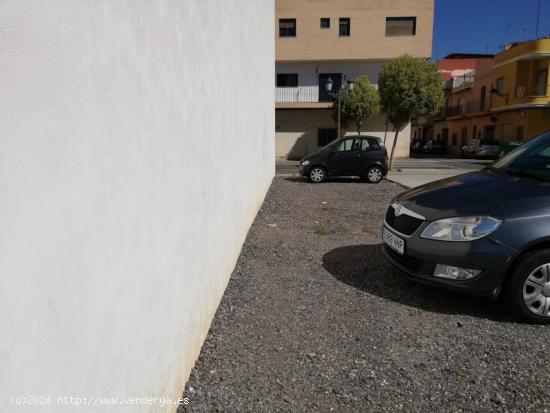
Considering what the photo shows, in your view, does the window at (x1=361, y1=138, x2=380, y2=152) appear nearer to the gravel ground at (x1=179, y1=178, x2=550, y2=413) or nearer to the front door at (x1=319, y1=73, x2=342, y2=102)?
the gravel ground at (x1=179, y1=178, x2=550, y2=413)

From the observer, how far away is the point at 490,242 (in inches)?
136

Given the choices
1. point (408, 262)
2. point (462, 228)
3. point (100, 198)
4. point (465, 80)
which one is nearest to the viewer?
point (100, 198)

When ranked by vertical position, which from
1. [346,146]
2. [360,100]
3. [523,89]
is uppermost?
[523,89]

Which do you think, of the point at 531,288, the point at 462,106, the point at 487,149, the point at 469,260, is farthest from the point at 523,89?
the point at 469,260

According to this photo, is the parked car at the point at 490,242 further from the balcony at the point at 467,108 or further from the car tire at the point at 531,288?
the balcony at the point at 467,108

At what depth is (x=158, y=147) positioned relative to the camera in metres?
2.11

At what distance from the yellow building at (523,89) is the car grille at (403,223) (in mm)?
30894

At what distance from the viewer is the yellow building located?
3028 centimetres

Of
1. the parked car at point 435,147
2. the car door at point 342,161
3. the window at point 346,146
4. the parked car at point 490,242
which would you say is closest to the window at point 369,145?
the car door at point 342,161

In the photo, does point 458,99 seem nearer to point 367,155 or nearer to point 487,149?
point 487,149

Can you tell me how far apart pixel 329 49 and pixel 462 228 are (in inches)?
1089

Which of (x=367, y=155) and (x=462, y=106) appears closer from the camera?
(x=367, y=155)

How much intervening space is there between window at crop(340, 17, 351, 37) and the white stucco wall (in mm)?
28338

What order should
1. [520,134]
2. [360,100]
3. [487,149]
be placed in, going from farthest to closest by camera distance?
1. [520,134]
2. [487,149]
3. [360,100]
